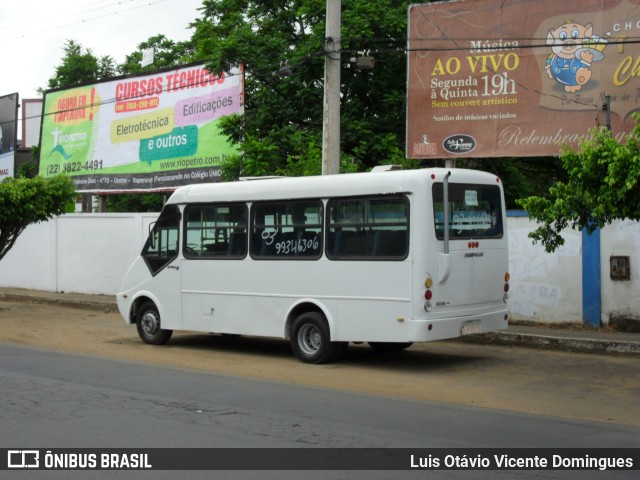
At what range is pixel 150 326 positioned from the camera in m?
15.0

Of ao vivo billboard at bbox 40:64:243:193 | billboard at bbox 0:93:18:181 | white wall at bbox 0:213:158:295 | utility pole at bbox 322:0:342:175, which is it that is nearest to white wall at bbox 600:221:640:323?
utility pole at bbox 322:0:342:175

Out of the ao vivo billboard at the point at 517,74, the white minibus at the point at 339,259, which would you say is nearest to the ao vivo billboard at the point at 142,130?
the ao vivo billboard at the point at 517,74

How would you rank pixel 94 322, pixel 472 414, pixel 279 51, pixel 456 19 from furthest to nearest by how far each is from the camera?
1. pixel 279 51
2. pixel 94 322
3. pixel 456 19
4. pixel 472 414

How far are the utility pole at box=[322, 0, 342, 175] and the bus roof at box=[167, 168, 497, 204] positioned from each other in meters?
2.73

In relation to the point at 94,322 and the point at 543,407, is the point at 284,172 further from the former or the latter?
the point at 543,407

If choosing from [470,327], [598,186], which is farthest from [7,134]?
[598,186]

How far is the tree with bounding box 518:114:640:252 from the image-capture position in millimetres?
10144

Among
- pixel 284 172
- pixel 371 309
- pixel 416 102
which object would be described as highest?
pixel 416 102

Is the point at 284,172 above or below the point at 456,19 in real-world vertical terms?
below

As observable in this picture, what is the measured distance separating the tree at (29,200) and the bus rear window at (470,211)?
40.2 feet

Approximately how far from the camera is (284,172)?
19.4 metres

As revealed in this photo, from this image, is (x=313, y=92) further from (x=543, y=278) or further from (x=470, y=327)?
(x=470, y=327)

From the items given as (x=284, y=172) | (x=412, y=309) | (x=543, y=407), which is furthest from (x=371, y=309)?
(x=284, y=172)

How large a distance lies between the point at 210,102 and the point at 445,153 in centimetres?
842
